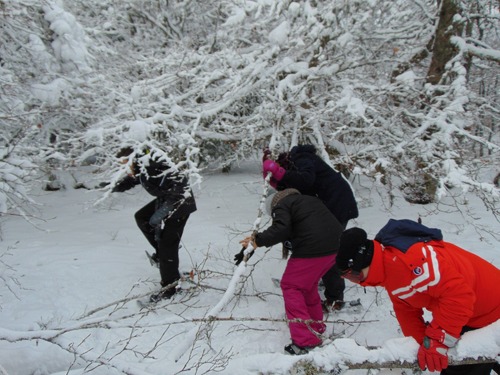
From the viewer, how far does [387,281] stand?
7.53ft

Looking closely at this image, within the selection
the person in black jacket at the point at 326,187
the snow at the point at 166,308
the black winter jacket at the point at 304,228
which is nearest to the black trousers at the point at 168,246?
the snow at the point at 166,308

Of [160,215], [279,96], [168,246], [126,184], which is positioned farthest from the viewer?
[279,96]

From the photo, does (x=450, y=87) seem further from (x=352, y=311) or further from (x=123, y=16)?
(x=123, y=16)

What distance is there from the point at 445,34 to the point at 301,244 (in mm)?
5303

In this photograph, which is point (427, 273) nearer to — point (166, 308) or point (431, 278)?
point (431, 278)

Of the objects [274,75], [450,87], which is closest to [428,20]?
[450,87]

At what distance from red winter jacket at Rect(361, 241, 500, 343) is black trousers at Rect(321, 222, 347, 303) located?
4.47 feet

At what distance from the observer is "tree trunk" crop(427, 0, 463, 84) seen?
Answer: 6316mm

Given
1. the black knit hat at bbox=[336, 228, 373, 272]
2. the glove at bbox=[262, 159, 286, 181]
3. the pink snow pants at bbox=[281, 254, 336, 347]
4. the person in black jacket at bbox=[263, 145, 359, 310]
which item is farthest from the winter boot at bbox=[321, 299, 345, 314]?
the black knit hat at bbox=[336, 228, 373, 272]

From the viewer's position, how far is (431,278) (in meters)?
2.10

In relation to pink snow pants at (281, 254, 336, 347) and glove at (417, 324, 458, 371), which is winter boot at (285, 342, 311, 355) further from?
glove at (417, 324, 458, 371)

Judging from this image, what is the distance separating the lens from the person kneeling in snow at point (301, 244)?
315 cm

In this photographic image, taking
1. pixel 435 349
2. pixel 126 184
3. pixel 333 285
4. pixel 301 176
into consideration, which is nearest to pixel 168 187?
pixel 126 184

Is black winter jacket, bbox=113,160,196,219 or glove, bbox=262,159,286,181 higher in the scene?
glove, bbox=262,159,286,181
